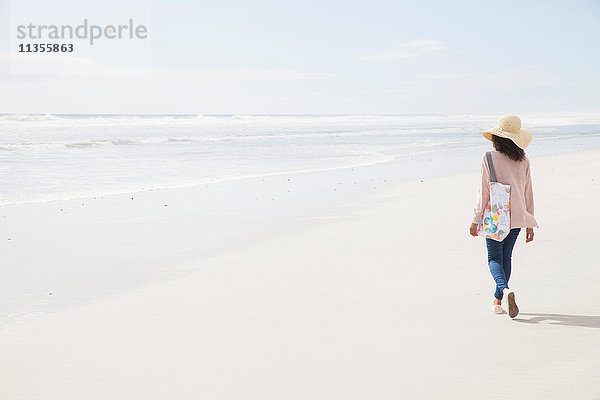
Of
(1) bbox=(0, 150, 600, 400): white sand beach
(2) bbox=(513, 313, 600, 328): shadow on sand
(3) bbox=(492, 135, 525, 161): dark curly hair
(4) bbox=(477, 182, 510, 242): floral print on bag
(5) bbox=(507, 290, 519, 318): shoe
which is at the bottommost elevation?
(1) bbox=(0, 150, 600, 400): white sand beach

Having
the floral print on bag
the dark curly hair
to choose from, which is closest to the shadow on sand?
the floral print on bag

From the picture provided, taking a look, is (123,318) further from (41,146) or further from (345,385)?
(41,146)

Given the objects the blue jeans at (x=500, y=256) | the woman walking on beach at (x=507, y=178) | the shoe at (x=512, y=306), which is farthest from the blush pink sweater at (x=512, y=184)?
the shoe at (x=512, y=306)

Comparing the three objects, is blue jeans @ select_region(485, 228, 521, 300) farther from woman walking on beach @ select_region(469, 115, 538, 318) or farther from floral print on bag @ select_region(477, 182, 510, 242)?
floral print on bag @ select_region(477, 182, 510, 242)

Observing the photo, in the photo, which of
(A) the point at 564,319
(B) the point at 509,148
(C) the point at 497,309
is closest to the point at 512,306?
(C) the point at 497,309

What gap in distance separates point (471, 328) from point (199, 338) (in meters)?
1.88

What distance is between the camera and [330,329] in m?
4.49

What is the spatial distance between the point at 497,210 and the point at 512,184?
8.9 inches

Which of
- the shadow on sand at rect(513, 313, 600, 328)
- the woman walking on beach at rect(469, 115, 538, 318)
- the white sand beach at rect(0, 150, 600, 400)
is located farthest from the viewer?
the woman walking on beach at rect(469, 115, 538, 318)

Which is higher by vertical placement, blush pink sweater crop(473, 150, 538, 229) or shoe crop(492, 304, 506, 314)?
blush pink sweater crop(473, 150, 538, 229)

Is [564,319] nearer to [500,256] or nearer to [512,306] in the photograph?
[512,306]

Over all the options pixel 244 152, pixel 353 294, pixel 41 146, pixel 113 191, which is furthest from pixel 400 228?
pixel 41 146

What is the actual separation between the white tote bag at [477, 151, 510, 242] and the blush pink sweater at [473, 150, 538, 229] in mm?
31

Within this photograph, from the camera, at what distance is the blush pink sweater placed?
15.6 feet
